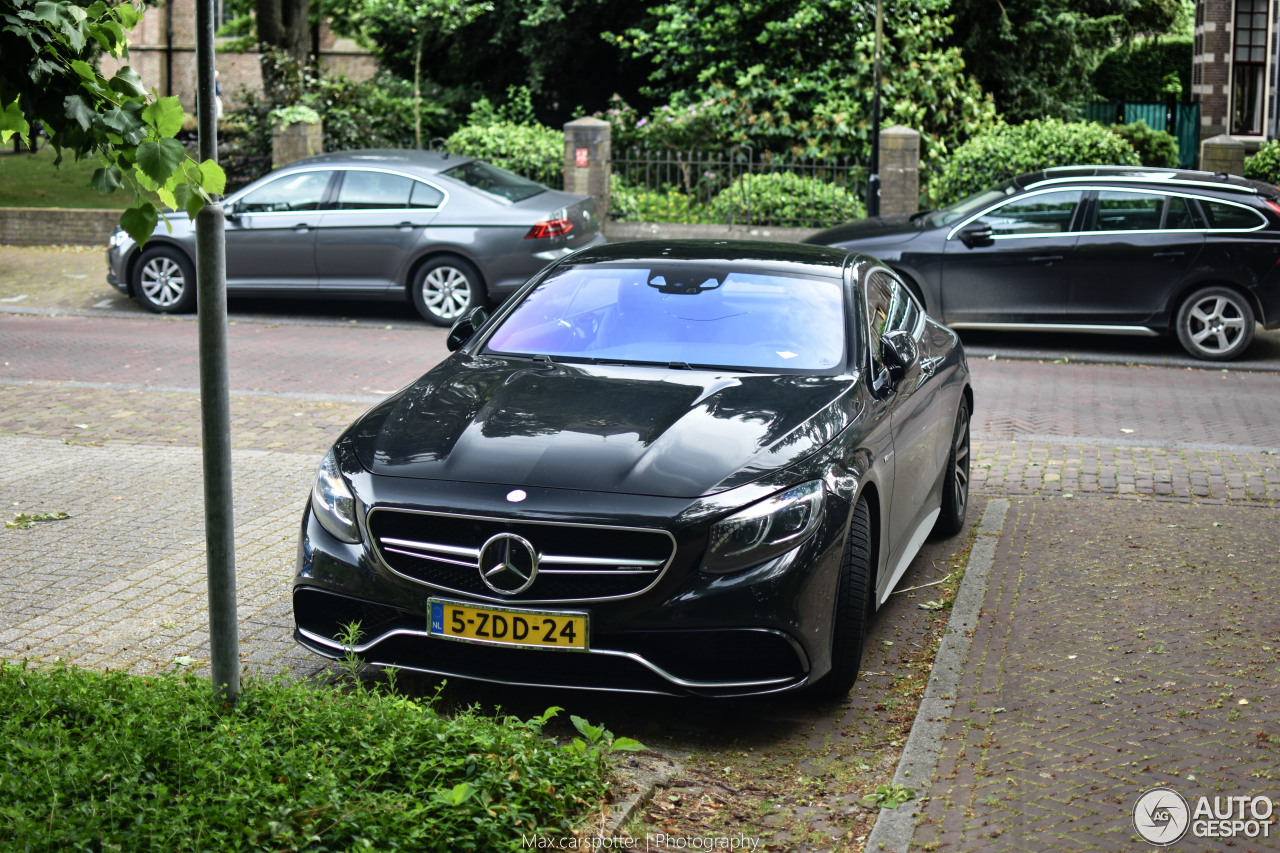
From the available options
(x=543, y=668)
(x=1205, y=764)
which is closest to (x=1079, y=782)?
(x=1205, y=764)

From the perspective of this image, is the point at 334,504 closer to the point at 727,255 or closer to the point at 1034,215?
the point at 727,255

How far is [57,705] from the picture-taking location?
4.39 metres

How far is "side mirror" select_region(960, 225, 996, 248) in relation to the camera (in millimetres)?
13656

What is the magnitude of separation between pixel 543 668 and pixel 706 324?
2.01 meters

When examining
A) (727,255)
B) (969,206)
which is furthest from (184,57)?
(727,255)

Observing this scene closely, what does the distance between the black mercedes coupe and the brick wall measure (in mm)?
16998

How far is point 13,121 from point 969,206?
1158 centimetres

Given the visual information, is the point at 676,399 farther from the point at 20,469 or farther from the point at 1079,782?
the point at 20,469

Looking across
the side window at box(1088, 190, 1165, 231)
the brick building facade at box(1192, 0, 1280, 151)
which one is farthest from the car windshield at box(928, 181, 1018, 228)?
the brick building facade at box(1192, 0, 1280, 151)

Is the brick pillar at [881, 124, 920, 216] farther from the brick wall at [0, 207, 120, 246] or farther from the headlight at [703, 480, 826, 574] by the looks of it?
the headlight at [703, 480, 826, 574]

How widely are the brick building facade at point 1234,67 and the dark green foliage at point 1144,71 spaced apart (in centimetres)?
956

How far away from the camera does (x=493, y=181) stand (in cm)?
1559

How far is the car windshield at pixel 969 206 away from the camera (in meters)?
13.9

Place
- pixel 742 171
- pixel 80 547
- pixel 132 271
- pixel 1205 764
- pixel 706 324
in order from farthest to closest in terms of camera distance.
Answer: pixel 742 171, pixel 132 271, pixel 80 547, pixel 706 324, pixel 1205 764
